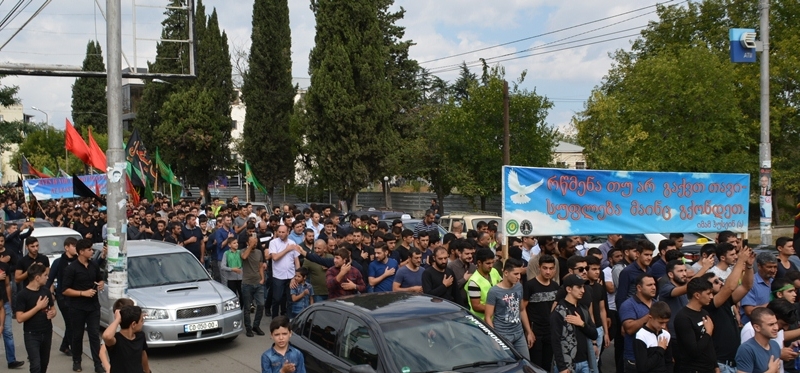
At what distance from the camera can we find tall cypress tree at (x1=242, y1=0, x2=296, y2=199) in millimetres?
44094

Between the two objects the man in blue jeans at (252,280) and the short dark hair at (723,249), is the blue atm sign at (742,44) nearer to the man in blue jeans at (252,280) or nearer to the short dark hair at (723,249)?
the short dark hair at (723,249)

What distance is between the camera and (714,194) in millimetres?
11984

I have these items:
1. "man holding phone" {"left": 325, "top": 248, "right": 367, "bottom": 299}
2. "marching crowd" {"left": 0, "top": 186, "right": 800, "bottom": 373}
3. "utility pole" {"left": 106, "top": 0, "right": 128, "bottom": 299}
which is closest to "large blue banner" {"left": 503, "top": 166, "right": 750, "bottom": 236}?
"marching crowd" {"left": 0, "top": 186, "right": 800, "bottom": 373}

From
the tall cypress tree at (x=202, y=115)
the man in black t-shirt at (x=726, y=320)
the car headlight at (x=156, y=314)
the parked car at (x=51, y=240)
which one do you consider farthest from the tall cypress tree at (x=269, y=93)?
the man in black t-shirt at (x=726, y=320)

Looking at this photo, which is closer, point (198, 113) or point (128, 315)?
point (128, 315)

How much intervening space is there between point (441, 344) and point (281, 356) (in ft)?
4.56

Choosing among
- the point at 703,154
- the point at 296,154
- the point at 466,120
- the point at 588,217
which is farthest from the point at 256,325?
the point at 296,154

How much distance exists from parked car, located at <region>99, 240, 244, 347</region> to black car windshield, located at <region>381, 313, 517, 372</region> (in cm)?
473

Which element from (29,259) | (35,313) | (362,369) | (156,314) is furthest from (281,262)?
(362,369)

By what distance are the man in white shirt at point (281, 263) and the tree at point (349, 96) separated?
26088mm

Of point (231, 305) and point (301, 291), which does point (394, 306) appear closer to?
point (301, 291)

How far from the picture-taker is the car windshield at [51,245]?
15.7m

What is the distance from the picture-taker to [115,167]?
889cm

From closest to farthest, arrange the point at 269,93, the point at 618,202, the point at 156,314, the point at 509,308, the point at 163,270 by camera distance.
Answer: the point at 509,308 → the point at 156,314 → the point at 618,202 → the point at 163,270 → the point at 269,93
